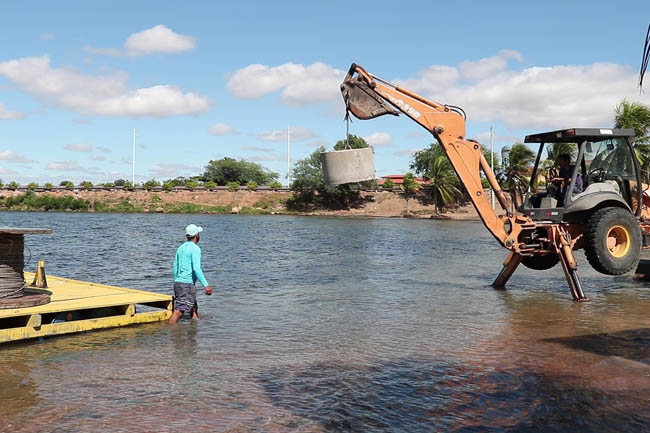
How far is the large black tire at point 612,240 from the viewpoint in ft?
42.4

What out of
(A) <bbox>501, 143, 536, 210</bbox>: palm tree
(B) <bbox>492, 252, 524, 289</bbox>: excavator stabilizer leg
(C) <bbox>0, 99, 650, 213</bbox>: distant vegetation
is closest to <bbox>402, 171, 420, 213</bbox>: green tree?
(C) <bbox>0, 99, 650, 213</bbox>: distant vegetation

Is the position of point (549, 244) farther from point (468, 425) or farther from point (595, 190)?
point (468, 425)

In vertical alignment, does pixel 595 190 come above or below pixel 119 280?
above

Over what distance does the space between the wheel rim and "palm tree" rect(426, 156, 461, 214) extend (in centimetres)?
6859

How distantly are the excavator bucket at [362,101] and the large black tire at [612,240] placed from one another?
4837 mm

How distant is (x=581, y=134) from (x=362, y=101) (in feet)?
15.4

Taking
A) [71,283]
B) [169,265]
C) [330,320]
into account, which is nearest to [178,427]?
[330,320]

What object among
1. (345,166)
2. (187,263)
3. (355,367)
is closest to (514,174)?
(345,166)

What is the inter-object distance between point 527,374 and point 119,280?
12893 millimetres

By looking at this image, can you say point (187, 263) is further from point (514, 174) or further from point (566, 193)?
point (514, 174)

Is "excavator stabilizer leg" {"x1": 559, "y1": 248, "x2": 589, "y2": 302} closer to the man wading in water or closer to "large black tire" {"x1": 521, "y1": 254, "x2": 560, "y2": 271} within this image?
"large black tire" {"x1": 521, "y1": 254, "x2": 560, "y2": 271}

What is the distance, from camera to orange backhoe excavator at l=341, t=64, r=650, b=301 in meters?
13.1


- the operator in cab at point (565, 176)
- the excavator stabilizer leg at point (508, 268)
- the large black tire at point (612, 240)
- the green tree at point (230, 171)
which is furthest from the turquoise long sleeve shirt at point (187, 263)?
the green tree at point (230, 171)

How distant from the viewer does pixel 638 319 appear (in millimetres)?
11203
